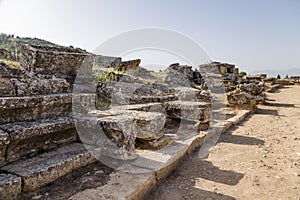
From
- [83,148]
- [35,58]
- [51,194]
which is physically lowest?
[51,194]

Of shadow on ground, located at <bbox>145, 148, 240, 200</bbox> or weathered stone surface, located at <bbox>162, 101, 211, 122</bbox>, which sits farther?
weathered stone surface, located at <bbox>162, 101, 211, 122</bbox>

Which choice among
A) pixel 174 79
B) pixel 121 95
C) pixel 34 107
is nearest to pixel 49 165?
pixel 34 107

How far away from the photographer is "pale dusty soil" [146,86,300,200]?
3100mm

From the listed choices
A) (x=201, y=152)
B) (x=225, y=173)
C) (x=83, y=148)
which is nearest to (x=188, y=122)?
(x=201, y=152)

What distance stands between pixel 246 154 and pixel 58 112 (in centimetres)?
332

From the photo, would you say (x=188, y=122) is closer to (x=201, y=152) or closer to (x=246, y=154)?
(x=201, y=152)

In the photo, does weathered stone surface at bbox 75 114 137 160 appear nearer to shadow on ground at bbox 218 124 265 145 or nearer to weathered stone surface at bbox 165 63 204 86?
shadow on ground at bbox 218 124 265 145

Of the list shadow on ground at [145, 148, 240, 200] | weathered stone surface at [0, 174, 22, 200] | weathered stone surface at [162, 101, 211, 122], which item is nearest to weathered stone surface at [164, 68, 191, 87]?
weathered stone surface at [162, 101, 211, 122]

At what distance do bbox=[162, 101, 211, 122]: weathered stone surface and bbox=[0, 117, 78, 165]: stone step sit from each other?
9.13 ft

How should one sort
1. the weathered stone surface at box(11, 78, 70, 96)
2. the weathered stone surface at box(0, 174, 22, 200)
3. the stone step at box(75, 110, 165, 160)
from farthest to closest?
the stone step at box(75, 110, 165, 160)
the weathered stone surface at box(11, 78, 70, 96)
the weathered stone surface at box(0, 174, 22, 200)

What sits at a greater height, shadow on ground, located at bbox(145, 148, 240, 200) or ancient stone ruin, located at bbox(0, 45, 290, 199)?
ancient stone ruin, located at bbox(0, 45, 290, 199)

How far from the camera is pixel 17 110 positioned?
2.58 meters

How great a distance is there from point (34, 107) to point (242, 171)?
2.98m

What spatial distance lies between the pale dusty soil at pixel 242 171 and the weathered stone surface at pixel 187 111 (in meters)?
0.70
